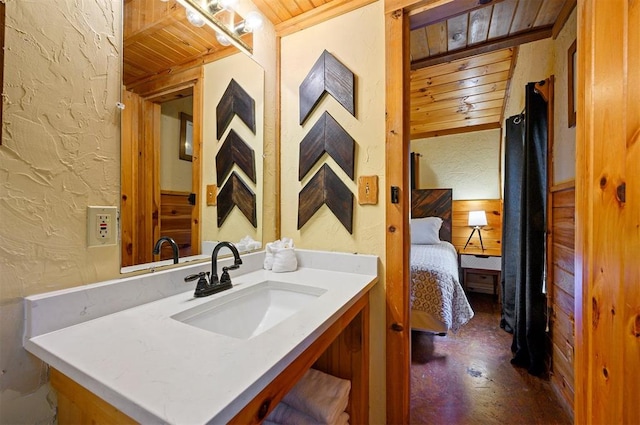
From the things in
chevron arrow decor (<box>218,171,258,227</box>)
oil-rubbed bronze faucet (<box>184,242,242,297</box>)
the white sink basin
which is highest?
chevron arrow decor (<box>218,171,258,227</box>)

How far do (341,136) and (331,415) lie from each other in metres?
1.17

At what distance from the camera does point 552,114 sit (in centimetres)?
172

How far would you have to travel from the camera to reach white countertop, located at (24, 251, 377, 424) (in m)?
0.41

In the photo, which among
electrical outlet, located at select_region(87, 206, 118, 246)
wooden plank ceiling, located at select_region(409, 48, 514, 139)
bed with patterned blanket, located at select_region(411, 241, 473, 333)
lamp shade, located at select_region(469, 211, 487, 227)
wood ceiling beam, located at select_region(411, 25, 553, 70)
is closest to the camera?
electrical outlet, located at select_region(87, 206, 118, 246)

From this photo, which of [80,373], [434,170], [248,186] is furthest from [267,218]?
[434,170]

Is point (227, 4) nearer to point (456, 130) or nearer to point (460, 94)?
point (460, 94)

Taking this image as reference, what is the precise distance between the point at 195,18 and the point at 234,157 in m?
0.59

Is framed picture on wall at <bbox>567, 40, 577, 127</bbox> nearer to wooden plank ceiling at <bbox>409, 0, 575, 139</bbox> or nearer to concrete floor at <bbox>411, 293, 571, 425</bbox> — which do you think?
wooden plank ceiling at <bbox>409, 0, 575, 139</bbox>

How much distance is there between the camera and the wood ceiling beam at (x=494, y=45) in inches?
67.6

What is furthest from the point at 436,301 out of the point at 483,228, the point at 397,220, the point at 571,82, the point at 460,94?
the point at 460,94

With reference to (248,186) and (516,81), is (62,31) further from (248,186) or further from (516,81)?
(516,81)

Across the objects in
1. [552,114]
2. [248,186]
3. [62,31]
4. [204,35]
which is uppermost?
[204,35]

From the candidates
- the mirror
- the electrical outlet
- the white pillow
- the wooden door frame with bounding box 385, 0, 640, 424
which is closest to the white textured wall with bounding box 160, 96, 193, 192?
the mirror

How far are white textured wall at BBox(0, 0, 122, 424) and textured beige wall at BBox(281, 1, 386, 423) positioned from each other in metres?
0.81
